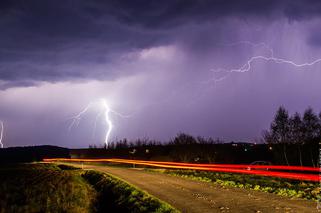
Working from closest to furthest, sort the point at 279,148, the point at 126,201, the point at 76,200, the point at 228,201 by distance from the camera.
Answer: the point at 228,201 → the point at 126,201 → the point at 76,200 → the point at 279,148

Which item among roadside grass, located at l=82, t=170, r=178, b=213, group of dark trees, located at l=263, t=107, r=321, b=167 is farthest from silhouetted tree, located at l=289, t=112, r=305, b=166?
roadside grass, located at l=82, t=170, r=178, b=213

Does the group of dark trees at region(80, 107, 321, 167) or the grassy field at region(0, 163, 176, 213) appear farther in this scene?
the group of dark trees at region(80, 107, 321, 167)

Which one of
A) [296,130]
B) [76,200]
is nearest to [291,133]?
[296,130]

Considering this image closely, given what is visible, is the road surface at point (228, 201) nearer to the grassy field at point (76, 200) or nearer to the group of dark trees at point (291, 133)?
the grassy field at point (76, 200)

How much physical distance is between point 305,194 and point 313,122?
164 feet

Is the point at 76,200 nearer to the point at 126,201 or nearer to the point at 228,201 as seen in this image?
the point at 126,201

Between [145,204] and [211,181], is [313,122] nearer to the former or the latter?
[211,181]

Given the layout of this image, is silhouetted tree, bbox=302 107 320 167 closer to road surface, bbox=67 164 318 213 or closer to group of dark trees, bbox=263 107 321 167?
group of dark trees, bbox=263 107 321 167

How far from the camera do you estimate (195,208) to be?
13.7 metres

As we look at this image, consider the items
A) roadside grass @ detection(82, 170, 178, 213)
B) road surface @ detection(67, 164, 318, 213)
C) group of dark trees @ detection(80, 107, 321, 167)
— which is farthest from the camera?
group of dark trees @ detection(80, 107, 321, 167)

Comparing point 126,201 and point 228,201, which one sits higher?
point 228,201

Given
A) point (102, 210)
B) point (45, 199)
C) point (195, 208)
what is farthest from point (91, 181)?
point (195, 208)

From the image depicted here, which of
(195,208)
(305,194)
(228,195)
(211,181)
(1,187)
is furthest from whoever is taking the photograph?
(1,187)

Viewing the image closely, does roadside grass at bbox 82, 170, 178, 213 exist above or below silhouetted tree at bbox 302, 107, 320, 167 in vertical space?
below
